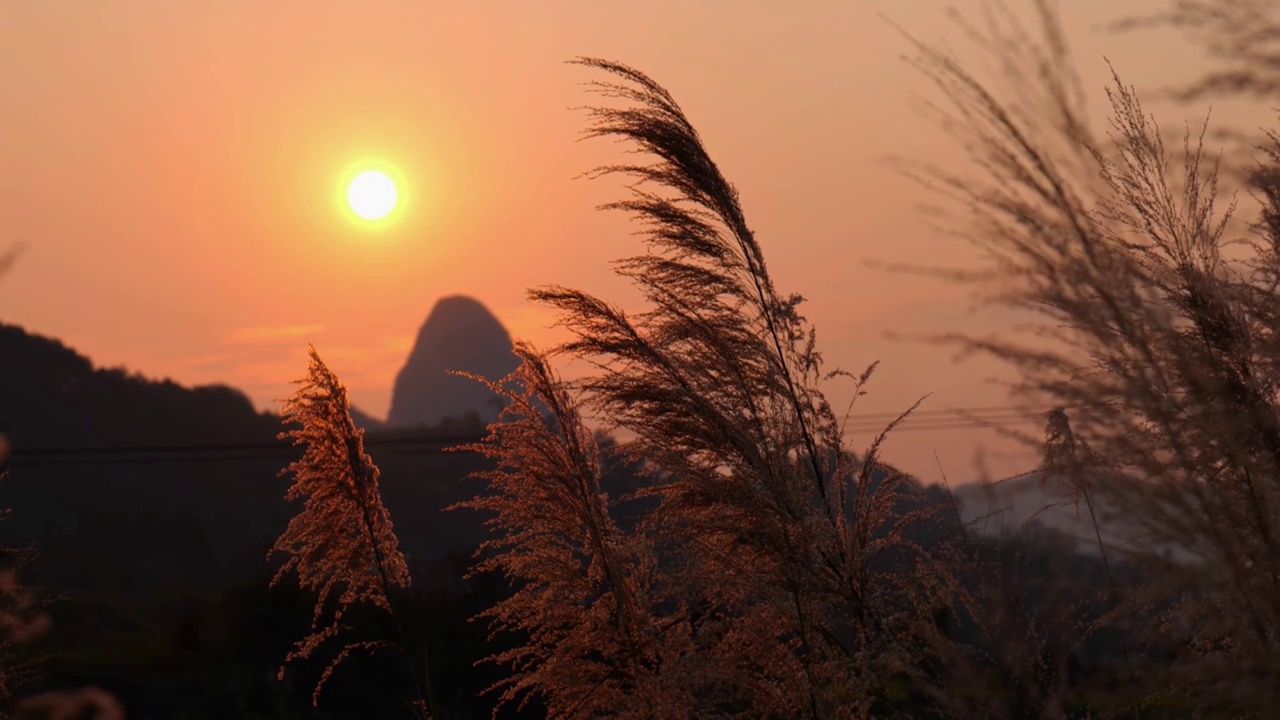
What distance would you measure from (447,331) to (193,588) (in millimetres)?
151808

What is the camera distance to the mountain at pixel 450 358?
514ft

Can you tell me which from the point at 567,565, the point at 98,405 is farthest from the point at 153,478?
the point at 567,565

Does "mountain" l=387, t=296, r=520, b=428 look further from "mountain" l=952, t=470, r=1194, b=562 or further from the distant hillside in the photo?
"mountain" l=952, t=470, r=1194, b=562

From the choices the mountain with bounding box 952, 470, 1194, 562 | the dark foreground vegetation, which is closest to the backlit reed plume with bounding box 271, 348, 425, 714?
the dark foreground vegetation

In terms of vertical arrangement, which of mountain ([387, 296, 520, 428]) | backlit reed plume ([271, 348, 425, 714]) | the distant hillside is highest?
mountain ([387, 296, 520, 428])

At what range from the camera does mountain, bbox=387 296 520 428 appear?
514 ft

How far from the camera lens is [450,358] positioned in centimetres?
17000

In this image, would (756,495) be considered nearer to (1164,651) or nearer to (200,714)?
(1164,651)

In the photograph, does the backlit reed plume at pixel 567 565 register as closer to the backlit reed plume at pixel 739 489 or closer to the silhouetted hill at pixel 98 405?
the backlit reed plume at pixel 739 489

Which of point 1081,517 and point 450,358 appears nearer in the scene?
point 1081,517

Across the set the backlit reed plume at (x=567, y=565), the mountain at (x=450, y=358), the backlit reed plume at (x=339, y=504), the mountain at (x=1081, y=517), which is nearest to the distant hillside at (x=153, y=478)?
the backlit reed plume at (x=339, y=504)

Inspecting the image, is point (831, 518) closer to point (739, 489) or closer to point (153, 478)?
point (739, 489)

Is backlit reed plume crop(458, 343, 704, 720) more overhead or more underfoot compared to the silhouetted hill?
more underfoot

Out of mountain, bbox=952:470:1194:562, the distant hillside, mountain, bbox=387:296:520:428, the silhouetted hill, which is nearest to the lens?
mountain, bbox=952:470:1194:562
